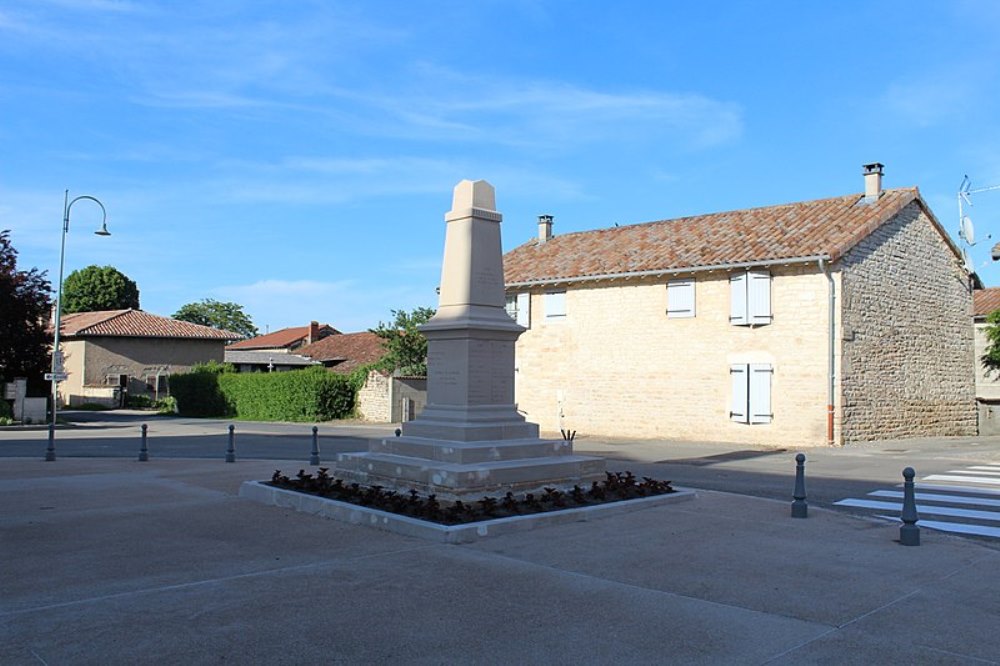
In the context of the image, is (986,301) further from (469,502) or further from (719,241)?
(469,502)

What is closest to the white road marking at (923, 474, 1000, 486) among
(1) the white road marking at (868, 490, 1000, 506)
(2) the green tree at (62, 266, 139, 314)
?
(1) the white road marking at (868, 490, 1000, 506)

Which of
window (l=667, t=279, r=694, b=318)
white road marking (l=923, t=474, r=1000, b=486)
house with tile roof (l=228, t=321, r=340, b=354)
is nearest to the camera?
white road marking (l=923, t=474, r=1000, b=486)

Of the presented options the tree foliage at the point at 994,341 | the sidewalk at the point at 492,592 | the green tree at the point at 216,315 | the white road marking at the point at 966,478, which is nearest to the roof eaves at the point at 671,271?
the white road marking at the point at 966,478

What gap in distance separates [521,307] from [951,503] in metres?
19.8

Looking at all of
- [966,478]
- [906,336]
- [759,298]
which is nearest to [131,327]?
[759,298]

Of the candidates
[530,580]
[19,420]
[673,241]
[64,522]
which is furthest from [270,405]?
[530,580]

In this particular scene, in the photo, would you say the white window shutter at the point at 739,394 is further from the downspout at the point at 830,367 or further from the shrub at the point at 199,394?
the shrub at the point at 199,394

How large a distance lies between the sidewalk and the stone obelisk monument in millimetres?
1320

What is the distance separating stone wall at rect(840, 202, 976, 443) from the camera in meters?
23.1

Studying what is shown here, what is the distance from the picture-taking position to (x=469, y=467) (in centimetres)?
981

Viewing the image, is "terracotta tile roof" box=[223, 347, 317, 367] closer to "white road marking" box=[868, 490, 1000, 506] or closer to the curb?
the curb

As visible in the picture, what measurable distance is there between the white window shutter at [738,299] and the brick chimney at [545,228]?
37.3ft

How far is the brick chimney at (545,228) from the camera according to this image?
34562 mm

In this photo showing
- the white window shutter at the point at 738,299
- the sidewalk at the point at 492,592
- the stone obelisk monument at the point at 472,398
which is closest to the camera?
the sidewalk at the point at 492,592
